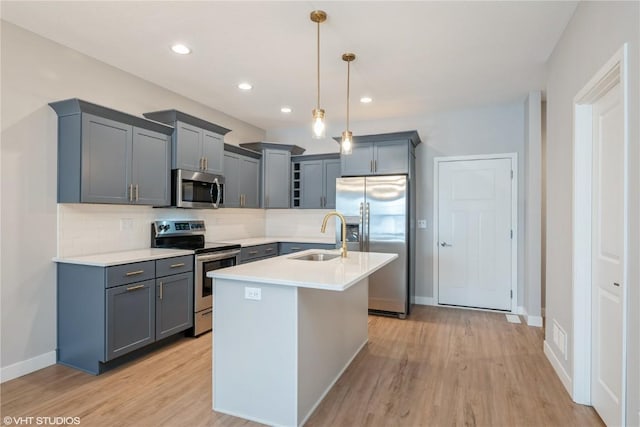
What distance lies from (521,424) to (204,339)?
2.86m

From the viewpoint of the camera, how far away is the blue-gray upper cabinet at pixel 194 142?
365cm

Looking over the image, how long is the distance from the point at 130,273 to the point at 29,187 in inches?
40.2

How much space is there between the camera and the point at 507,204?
445 centimetres

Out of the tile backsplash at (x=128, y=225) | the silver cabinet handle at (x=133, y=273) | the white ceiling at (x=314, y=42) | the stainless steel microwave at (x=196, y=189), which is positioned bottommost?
the silver cabinet handle at (x=133, y=273)

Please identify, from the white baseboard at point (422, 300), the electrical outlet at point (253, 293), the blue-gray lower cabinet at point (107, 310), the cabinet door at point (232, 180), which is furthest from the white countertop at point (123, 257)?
the white baseboard at point (422, 300)

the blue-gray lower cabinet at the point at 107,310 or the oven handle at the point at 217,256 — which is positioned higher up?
the oven handle at the point at 217,256

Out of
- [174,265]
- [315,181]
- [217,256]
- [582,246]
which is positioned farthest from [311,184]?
[582,246]

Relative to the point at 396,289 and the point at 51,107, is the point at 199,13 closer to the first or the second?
the point at 51,107

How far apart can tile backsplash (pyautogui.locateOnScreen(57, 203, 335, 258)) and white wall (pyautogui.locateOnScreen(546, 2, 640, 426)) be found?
3030 millimetres

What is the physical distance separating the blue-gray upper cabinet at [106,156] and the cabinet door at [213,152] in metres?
0.57

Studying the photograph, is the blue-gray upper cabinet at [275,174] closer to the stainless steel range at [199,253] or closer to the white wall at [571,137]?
the stainless steel range at [199,253]

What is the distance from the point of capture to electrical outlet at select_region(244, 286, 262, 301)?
2.14 m

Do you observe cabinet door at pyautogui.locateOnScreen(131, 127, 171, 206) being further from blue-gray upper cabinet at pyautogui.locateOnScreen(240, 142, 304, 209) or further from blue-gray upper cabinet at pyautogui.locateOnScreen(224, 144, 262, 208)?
blue-gray upper cabinet at pyautogui.locateOnScreen(240, 142, 304, 209)

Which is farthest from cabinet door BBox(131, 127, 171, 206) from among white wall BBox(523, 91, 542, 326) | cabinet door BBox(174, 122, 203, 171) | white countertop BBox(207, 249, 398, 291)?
white wall BBox(523, 91, 542, 326)
